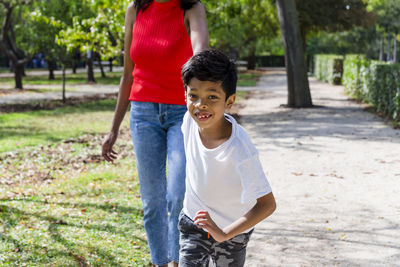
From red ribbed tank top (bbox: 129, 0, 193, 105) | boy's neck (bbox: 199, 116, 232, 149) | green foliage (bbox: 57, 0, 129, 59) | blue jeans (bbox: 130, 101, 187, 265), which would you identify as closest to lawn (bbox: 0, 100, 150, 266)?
blue jeans (bbox: 130, 101, 187, 265)

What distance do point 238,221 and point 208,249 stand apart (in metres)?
0.42

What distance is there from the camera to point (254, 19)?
107 feet

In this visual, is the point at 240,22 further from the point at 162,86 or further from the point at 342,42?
the point at 342,42

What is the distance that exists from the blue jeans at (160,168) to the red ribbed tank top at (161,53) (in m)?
0.07

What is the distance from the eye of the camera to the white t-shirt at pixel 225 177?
210 centimetres

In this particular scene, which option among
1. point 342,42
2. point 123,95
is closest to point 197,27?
point 123,95

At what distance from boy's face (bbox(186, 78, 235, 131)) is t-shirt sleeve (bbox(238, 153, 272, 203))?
0.83 ft

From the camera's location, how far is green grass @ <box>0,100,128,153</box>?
11031mm

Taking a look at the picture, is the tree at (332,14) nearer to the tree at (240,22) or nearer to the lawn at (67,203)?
the tree at (240,22)

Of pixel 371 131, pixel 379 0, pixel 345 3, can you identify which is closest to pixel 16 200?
pixel 371 131

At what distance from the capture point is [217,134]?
228 cm

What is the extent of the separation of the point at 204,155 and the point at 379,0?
22.6 metres

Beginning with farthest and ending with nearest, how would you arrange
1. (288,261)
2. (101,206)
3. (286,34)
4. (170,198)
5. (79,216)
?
(286,34), (101,206), (79,216), (288,261), (170,198)

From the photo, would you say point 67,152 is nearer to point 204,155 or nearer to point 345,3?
point 204,155
